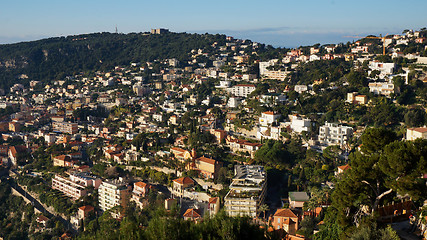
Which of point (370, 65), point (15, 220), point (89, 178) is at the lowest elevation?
point (15, 220)

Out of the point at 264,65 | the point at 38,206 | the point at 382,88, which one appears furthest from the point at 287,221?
the point at 264,65

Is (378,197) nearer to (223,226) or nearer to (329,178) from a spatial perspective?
(223,226)

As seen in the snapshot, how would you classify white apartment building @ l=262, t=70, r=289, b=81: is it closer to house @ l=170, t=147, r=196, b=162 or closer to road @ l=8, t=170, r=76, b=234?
house @ l=170, t=147, r=196, b=162

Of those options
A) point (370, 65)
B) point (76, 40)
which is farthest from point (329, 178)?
point (76, 40)

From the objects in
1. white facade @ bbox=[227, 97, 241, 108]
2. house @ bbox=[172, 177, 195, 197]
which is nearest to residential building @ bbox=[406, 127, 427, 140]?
house @ bbox=[172, 177, 195, 197]

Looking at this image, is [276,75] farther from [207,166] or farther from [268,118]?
[207,166]
